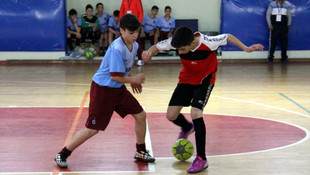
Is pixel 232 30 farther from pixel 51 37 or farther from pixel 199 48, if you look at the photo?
pixel 199 48

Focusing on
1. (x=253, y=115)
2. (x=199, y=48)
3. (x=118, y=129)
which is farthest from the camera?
(x=253, y=115)

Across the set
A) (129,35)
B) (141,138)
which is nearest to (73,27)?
(141,138)

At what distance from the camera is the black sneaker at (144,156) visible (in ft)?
18.7

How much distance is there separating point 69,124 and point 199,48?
2691mm

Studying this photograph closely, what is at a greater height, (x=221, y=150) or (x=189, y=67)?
(x=189, y=67)

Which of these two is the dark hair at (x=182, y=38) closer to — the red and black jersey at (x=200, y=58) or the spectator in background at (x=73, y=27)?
the red and black jersey at (x=200, y=58)

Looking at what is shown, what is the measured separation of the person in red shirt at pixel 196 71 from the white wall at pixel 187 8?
11.4m

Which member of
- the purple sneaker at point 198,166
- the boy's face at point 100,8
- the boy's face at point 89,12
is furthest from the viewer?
the boy's face at point 100,8

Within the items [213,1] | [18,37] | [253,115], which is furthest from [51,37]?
[253,115]

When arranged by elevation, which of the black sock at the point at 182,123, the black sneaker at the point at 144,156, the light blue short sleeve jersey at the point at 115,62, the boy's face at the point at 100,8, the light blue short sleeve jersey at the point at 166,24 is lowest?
the black sneaker at the point at 144,156

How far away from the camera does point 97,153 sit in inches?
240

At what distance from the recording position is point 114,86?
5457 mm

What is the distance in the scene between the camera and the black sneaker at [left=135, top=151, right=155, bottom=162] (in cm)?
571

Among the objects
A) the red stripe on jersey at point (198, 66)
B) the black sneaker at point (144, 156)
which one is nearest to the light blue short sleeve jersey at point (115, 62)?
the red stripe on jersey at point (198, 66)
